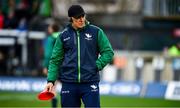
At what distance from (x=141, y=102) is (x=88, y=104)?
9190 millimetres

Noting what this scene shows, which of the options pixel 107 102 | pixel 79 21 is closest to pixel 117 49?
pixel 107 102

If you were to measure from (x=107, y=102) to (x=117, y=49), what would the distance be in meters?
8.79

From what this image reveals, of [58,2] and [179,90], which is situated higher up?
[58,2]

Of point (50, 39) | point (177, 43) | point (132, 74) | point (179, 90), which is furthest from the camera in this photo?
point (177, 43)

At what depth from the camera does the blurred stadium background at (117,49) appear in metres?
21.1

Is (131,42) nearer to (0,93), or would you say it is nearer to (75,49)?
(0,93)

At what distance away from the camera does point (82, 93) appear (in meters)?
10.4

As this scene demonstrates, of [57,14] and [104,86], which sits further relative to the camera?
[57,14]

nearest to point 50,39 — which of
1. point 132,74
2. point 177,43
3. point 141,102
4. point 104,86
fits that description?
point 141,102

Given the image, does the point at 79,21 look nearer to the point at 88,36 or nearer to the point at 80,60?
the point at 88,36

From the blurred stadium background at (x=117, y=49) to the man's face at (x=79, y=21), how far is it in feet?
26.6

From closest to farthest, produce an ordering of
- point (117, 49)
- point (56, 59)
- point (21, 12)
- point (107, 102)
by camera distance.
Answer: point (56, 59)
point (107, 102)
point (21, 12)
point (117, 49)

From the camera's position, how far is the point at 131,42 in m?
28.6

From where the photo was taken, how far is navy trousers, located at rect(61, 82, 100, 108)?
10.4m
